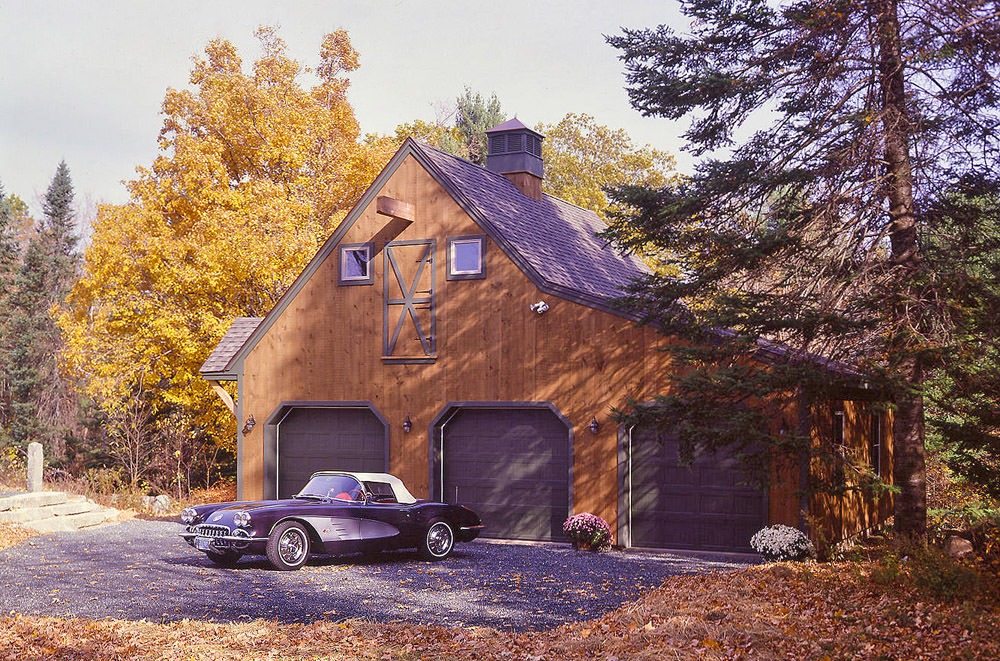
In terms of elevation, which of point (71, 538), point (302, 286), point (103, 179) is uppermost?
point (103, 179)

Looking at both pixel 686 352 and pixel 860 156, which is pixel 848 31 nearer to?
pixel 860 156

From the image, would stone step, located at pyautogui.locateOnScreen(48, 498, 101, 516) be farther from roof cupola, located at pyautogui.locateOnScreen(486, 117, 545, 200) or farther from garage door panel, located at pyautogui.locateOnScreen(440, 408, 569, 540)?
roof cupola, located at pyautogui.locateOnScreen(486, 117, 545, 200)

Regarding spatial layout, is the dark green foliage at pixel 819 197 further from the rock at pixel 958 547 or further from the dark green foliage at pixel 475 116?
the dark green foliage at pixel 475 116

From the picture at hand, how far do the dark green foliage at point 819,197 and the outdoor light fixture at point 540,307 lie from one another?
4.47 m

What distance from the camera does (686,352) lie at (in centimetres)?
1351

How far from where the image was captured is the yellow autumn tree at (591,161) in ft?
135

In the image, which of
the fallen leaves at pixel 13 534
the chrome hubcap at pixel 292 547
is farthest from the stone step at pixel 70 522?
the chrome hubcap at pixel 292 547

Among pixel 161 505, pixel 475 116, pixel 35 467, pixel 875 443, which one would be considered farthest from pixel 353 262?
pixel 475 116

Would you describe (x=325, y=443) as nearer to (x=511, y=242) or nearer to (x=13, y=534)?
→ (x=511, y=242)

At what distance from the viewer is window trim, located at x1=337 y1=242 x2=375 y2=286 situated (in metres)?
21.1

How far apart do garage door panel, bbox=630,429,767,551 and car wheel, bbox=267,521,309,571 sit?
6.41 m

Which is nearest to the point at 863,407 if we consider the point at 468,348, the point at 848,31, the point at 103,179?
the point at 468,348

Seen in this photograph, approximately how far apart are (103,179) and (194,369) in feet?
100

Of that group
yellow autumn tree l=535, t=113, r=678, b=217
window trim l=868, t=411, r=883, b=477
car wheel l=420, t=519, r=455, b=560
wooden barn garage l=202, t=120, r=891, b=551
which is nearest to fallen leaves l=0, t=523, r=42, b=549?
wooden barn garage l=202, t=120, r=891, b=551
